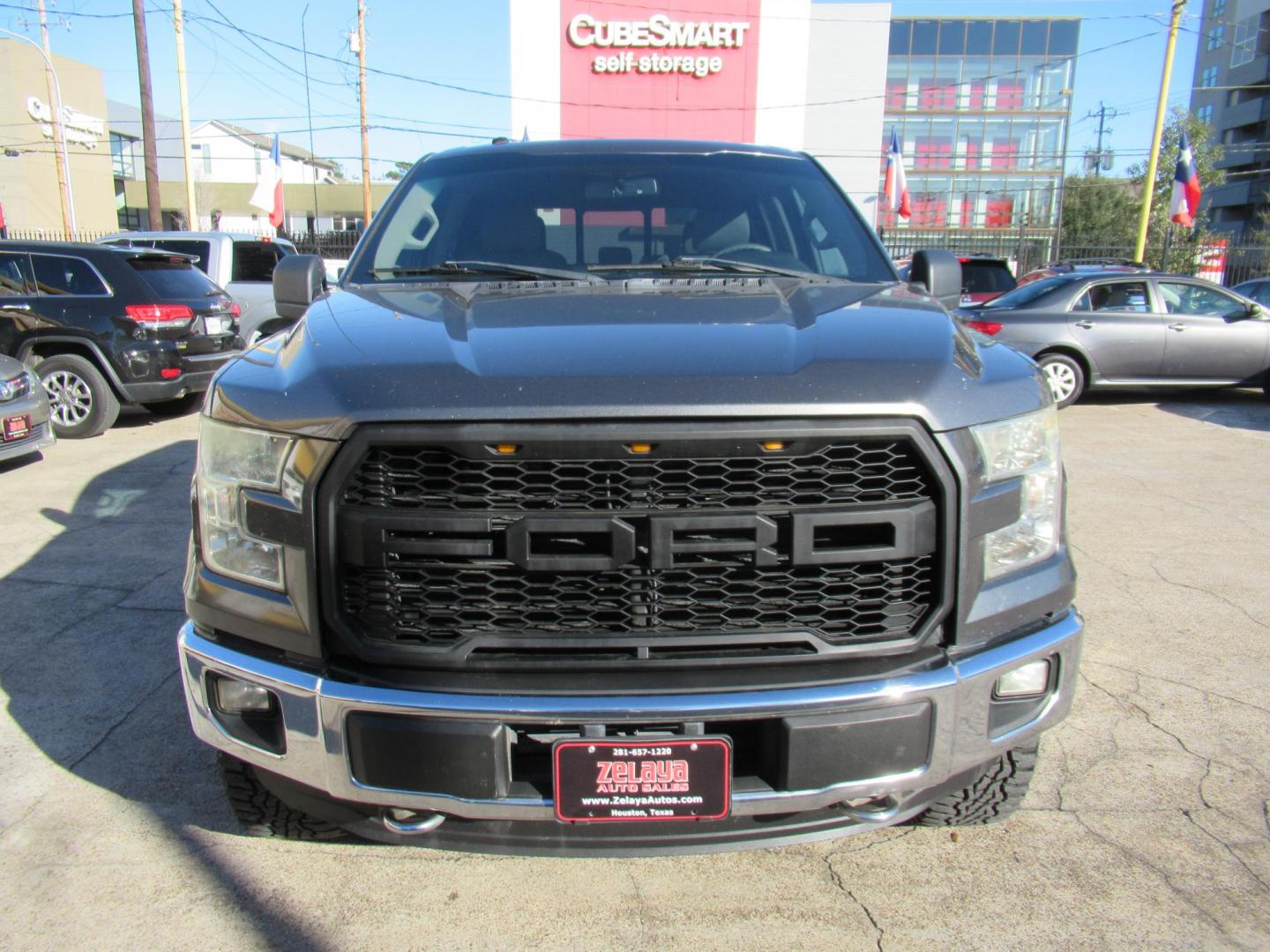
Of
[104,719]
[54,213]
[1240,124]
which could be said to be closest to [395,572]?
[104,719]

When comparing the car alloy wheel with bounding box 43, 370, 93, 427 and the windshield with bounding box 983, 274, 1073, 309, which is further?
the windshield with bounding box 983, 274, 1073, 309

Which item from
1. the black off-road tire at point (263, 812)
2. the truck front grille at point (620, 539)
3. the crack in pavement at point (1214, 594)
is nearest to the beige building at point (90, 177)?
the crack in pavement at point (1214, 594)

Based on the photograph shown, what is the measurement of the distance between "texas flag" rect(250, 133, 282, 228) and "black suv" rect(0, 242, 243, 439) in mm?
12230

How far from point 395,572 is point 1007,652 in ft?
4.34

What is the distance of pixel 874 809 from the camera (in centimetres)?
202

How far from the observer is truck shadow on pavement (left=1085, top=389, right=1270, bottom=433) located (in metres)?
9.88

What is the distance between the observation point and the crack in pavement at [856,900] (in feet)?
7.16

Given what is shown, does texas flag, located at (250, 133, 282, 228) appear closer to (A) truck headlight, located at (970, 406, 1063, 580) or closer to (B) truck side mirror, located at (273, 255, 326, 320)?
(B) truck side mirror, located at (273, 255, 326, 320)

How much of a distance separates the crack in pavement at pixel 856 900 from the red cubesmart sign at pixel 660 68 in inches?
962

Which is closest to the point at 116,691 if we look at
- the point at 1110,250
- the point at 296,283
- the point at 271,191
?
the point at 296,283

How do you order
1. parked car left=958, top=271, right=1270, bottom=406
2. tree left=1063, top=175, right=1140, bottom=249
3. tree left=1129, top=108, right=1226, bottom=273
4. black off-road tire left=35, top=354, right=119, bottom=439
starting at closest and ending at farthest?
black off-road tire left=35, top=354, right=119, bottom=439 < parked car left=958, top=271, right=1270, bottom=406 < tree left=1129, top=108, right=1226, bottom=273 < tree left=1063, top=175, right=1140, bottom=249

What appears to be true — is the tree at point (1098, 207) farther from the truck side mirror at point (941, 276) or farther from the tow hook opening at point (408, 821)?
the tow hook opening at point (408, 821)

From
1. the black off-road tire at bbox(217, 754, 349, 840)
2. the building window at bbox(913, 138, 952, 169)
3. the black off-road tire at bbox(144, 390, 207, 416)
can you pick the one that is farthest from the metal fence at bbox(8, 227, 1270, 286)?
the black off-road tire at bbox(217, 754, 349, 840)

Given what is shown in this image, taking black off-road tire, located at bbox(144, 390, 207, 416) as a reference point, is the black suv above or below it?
above
